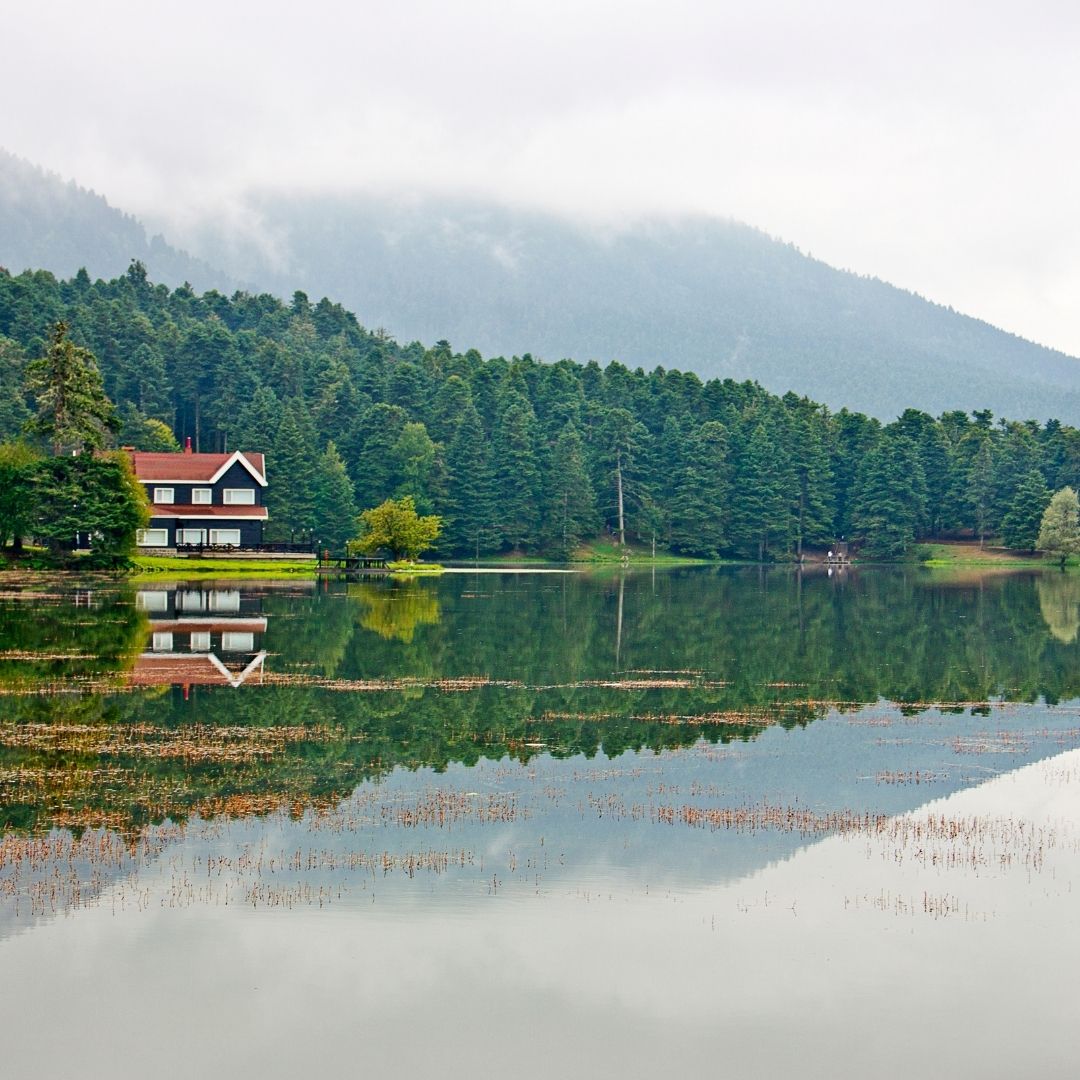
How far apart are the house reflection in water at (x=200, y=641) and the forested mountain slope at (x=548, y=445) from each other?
63.0 metres

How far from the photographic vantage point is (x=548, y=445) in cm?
14575

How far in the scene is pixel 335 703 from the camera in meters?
29.4

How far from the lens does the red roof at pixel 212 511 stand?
102m

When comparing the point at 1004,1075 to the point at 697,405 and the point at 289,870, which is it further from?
the point at 697,405

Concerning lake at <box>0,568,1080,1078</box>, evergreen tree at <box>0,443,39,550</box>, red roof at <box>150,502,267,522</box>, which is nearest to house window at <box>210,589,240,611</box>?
evergreen tree at <box>0,443,39,550</box>

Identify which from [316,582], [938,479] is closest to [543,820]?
[316,582]

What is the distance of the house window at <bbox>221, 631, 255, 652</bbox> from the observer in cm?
3944

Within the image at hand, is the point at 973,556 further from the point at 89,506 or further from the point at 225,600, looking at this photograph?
the point at 225,600

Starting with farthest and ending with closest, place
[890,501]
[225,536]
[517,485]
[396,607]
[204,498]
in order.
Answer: [890,501]
[517,485]
[204,498]
[225,536]
[396,607]

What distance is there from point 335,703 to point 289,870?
12.9 metres

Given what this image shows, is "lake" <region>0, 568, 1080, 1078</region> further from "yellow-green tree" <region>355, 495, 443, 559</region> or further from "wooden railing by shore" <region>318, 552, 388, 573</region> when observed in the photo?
"yellow-green tree" <region>355, 495, 443, 559</region>

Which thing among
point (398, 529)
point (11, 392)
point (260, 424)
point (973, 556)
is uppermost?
point (11, 392)

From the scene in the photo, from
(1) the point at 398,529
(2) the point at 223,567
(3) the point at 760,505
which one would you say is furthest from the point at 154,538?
(3) the point at 760,505

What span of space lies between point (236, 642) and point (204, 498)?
→ 6536 centimetres
